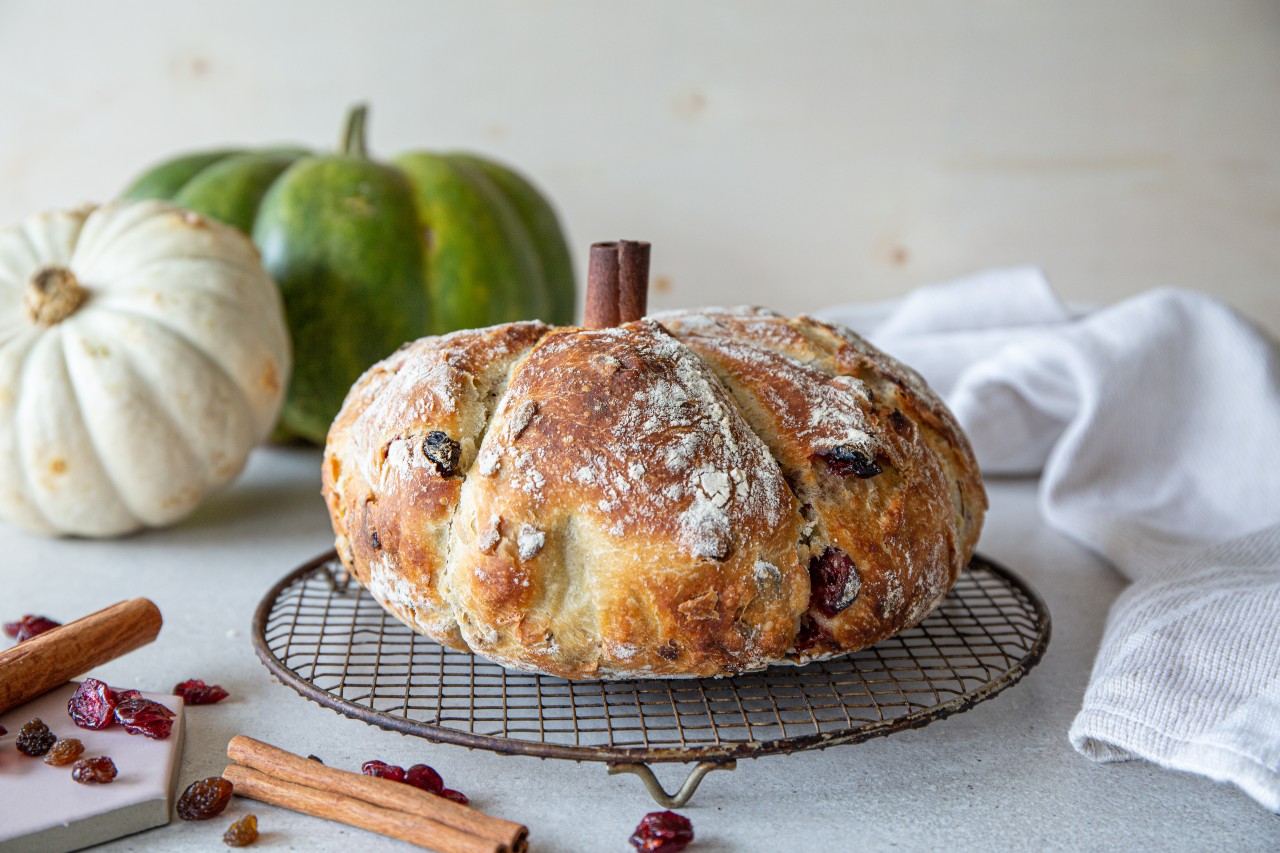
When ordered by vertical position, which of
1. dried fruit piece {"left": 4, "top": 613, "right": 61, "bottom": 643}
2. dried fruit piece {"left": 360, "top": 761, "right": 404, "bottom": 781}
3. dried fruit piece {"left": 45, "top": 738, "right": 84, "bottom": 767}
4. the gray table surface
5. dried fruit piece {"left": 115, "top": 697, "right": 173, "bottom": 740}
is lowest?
dried fruit piece {"left": 4, "top": 613, "right": 61, "bottom": 643}

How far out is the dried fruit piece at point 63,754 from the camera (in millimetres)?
979

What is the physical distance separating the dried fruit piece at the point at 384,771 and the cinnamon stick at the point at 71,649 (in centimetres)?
38

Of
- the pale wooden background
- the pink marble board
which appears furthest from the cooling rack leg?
the pale wooden background

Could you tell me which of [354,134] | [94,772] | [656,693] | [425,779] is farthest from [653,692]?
[354,134]

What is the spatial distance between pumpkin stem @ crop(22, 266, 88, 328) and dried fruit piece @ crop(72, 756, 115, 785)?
104 cm

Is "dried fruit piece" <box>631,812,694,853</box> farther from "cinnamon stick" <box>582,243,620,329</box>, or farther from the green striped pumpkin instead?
the green striped pumpkin

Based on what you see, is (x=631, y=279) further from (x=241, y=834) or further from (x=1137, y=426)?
(x=1137, y=426)

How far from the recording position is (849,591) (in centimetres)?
105

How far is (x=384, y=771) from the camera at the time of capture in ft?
3.32

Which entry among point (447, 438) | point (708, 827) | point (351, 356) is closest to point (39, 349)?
point (351, 356)

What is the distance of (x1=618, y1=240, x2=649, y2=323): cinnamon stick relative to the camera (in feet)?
4.14

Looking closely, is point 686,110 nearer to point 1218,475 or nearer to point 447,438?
point 1218,475

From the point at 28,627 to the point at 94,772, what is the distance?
0.47m

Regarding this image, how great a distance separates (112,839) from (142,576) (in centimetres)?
80
